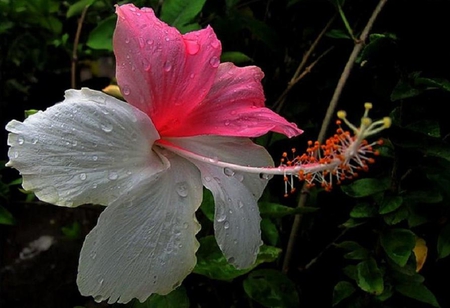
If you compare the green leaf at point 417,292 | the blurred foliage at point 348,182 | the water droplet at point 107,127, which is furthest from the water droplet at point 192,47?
the green leaf at point 417,292

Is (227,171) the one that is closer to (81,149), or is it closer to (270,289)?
(81,149)

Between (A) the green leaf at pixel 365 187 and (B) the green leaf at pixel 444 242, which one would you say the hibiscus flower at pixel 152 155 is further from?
(B) the green leaf at pixel 444 242

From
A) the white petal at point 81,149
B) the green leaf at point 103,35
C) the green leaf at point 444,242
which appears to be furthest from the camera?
the green leaf at point 103,35

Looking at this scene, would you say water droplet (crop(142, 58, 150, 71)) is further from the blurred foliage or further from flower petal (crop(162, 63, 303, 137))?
the blurred foliage

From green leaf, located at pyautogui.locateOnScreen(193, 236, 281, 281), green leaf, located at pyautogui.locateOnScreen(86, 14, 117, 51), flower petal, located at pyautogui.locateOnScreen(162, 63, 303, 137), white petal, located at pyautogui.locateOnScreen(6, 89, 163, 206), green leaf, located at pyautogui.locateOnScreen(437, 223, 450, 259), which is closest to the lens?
white petal, located at pyautogui.locateOnScreen(6, 89, 163, 206)

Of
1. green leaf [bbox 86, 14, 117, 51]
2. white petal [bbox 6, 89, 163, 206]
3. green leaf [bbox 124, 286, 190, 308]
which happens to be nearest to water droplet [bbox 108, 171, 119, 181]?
white petal [bbox 6, 89, 163, 206]

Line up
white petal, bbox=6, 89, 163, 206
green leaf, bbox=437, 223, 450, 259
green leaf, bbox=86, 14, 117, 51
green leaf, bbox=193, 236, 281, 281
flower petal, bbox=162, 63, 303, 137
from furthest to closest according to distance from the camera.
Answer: green leaf, bbox=86, 14, 117, 51, green leaf, bbox=437, 223, 450, 259, green leaf, bbox=193, 236, 281, 281, flower petal, bbox=162, 63, 303, 137, white petal, bbox=6, 89, 163, 206

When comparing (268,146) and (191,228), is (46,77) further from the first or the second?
(191,228)

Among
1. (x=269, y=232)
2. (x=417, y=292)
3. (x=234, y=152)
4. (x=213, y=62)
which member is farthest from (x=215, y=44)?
(x=417, y=292)

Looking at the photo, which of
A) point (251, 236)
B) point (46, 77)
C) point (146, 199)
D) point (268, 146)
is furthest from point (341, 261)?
point (46, 77)
